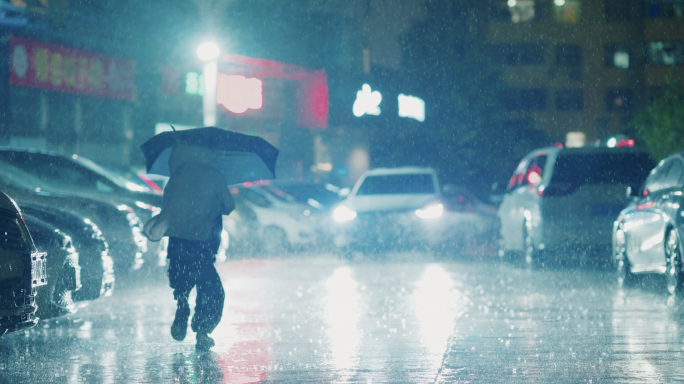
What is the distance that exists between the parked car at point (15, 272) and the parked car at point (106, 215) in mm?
4079

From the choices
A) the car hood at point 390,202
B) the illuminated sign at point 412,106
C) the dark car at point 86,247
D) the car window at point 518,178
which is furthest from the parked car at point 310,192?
the illuminated sign at point 412,106

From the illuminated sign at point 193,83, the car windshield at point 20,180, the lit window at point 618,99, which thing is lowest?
the car windshield at point 20,180

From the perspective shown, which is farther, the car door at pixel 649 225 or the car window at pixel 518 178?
the car window at pixel 518 178

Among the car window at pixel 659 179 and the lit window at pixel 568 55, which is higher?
the lit window at pixel 568 55

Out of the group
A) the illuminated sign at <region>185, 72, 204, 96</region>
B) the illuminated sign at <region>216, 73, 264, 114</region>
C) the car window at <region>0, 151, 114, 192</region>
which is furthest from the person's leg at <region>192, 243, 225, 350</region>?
the illuminated sign at <region>216, 73, 264, 114</region>

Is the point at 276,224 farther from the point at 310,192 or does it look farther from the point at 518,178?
the point at 518,178

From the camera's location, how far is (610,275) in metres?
14.0

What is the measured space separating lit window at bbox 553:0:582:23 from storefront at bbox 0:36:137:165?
3963 centimetres

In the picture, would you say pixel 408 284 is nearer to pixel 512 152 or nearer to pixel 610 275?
pixel 610 275

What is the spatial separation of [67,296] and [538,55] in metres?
58.6

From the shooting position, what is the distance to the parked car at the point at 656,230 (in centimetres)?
1041

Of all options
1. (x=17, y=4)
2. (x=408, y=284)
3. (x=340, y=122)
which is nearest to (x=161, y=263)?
(x=408, y=284)

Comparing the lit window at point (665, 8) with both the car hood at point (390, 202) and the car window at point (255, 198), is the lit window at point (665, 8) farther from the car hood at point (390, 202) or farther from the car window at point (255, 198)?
the car hood at point (390, 202)

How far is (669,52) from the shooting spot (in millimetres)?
62031
